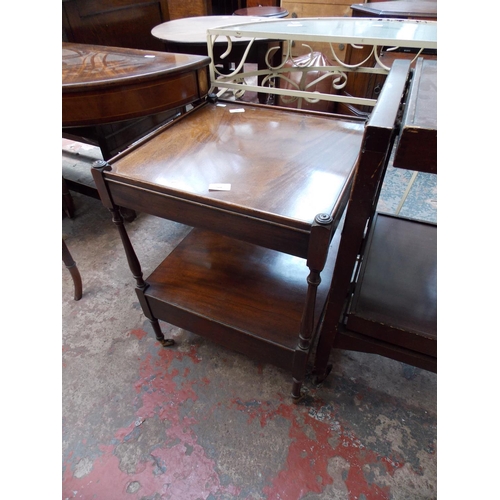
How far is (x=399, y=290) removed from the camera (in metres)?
0.91

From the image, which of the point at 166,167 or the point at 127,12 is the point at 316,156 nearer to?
the point at 166,167

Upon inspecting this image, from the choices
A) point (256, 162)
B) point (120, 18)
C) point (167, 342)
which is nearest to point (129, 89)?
point (256, 162)

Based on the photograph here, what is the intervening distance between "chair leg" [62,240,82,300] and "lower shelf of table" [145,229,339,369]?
0.48 meters

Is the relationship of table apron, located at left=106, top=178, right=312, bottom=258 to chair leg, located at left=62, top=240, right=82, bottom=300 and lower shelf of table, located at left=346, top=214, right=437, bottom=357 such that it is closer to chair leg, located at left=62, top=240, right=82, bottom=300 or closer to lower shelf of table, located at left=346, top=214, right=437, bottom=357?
lower shelf of table, located at left=346, top=214, right=437, bottom=357

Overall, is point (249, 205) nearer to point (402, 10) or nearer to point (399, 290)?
point (399, 290)

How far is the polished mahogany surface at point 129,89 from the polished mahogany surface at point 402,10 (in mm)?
1461

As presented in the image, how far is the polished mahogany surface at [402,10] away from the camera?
1.95m

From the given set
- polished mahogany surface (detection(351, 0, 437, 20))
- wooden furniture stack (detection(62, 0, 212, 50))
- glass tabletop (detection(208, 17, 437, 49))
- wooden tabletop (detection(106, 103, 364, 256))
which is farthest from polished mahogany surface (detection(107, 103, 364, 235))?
wooden furniture stack (detection(62, 0, 212, 50))

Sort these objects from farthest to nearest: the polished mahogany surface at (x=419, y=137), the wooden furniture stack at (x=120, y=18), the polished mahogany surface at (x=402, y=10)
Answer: the wooden furniture stack at (x=120, y=18) < the polished mahogany surface at (x=402, y=10) < the polished mahogany surface at (x=419, y=137)

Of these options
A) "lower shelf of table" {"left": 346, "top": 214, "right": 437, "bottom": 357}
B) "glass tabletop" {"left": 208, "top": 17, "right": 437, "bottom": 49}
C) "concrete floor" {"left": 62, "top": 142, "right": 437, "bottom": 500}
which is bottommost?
"concrete floor" {"left": 62, "top": 142, "right": 437, "bottom": 500}

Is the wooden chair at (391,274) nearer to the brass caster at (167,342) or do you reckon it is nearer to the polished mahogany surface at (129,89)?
the brass caster at (167,342)

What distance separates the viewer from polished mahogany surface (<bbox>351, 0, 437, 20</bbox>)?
1946 mm

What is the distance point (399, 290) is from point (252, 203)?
52 cm

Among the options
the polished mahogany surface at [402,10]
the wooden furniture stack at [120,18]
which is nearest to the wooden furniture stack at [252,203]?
the polished mahogany surface at [402,10]
